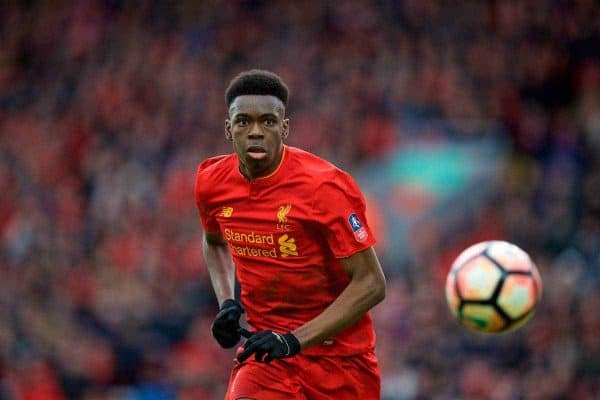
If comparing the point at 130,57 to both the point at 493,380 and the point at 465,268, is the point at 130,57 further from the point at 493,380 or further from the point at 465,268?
the point at 465,268

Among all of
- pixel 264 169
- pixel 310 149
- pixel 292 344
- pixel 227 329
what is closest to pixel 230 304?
pixel 227 329

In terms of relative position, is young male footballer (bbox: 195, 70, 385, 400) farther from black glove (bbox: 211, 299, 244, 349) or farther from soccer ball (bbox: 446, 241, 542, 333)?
soccer ball (bbox: 446, 241, 542, 333)

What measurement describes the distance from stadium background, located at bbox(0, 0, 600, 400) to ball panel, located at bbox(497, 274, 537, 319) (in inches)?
146

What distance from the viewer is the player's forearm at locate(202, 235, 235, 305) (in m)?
5.64

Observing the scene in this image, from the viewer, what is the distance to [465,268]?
21.5ft

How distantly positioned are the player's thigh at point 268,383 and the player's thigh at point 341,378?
0.06 m

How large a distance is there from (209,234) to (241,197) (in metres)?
0.55

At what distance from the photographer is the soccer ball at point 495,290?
634 cm

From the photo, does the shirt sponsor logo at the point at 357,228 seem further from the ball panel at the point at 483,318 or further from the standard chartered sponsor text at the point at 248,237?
the ball panel at the point at 483,318

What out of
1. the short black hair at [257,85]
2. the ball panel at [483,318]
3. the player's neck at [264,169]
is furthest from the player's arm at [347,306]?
the ball panel at [483,318]

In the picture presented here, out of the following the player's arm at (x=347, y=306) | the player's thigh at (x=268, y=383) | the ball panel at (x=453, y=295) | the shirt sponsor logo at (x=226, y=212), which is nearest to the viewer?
the player's arm at (x=347, y=306)

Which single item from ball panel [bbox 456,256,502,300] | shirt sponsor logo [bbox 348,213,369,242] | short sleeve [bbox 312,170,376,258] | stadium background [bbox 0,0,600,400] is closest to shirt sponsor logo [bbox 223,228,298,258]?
short sleeve [bbox 312,170,376,258]

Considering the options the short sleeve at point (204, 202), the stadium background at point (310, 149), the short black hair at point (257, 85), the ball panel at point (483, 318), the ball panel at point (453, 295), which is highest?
the stadium background at point (310, 149)

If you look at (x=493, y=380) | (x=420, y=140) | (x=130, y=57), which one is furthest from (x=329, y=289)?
(x=130, y=57)
